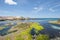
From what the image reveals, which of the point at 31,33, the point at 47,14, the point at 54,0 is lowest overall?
the point at 31,33

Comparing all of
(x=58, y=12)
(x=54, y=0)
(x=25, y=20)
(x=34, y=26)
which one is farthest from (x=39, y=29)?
(x=54, y=0)

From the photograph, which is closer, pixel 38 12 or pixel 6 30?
pixel 6 30

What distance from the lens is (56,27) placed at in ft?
9.30

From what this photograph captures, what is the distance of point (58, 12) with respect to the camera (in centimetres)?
291

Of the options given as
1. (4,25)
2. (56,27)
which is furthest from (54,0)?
(4,25)

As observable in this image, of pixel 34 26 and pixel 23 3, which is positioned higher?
pixel 23 3

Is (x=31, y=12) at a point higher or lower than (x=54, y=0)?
lower

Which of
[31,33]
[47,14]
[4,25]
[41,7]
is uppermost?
[41,7]

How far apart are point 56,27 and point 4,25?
4.23 ft

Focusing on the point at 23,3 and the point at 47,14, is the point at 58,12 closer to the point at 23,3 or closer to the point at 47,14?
the point at 47,14

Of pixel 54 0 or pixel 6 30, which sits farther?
pixel 54 0

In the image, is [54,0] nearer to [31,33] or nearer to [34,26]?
[34,26]

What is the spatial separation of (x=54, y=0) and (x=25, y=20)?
908mm

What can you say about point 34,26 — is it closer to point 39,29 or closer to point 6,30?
point 39,29
